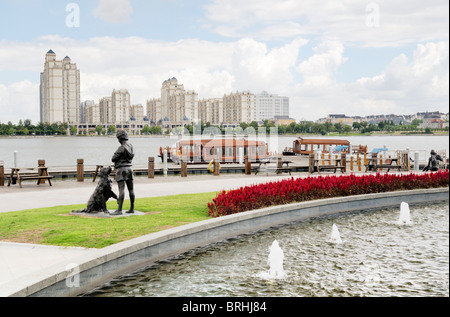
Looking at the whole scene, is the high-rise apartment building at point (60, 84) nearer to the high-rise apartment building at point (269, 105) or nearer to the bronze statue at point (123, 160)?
→ the high-rise apartment building at point (269, 105)

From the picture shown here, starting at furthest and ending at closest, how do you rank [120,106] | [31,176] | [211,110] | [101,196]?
[120,106]
[211,110]
[31,176]
[101,196]

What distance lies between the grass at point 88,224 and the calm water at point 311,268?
4.29 ft

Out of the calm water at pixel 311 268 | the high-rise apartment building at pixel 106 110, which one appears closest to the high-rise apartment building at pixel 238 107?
the high-rise apartment building at pixel 106 110

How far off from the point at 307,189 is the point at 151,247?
7.33 metres

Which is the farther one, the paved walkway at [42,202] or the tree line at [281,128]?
the tree line at [281,128]

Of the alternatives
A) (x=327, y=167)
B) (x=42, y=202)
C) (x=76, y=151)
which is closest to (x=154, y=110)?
(x=76, y=151)

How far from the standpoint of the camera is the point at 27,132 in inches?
6762

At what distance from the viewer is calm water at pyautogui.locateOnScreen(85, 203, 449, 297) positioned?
7.36 metres

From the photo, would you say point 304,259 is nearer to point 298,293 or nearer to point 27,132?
point 298,293

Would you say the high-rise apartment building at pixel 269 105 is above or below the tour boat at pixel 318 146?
above

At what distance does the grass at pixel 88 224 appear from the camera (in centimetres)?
912

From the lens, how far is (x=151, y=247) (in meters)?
8.67

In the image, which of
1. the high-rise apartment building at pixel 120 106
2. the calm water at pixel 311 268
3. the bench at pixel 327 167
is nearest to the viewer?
the calm water at pixel 311 268

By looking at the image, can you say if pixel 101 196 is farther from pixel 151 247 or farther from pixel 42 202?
pixel 42 202
